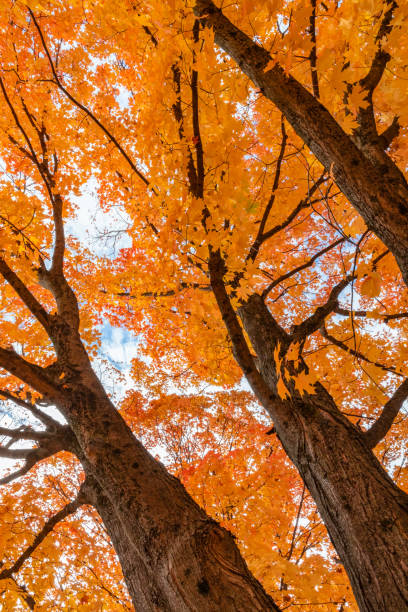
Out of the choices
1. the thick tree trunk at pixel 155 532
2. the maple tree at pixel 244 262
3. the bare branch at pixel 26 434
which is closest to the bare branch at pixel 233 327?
the maple tree at pixel 244 262

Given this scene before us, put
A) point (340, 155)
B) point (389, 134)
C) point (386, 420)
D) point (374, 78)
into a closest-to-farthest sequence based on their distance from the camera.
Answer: point (340, 155), point (374, 78), point (389, 134), point (386, 420)

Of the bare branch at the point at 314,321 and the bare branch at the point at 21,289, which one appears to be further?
the bare branch at the point at 21,289

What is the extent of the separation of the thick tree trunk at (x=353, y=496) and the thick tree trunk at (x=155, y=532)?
1.94ft

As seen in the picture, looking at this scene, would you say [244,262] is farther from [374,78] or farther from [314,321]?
[374,78]

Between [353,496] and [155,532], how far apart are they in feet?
3.58

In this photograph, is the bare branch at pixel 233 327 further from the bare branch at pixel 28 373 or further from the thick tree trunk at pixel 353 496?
the bare branch at pixel 28 373

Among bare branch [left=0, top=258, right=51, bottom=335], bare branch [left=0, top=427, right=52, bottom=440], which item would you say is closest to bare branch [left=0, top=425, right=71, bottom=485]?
bare branch [left=0, top=427, right=52, bottom=440]

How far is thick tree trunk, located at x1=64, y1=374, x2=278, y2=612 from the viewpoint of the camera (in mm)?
1371

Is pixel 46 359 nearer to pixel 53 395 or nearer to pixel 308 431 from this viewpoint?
pixel 53 395

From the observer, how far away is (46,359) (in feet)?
18.0

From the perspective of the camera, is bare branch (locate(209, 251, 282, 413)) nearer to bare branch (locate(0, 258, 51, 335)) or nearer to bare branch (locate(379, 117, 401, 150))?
bare branch (locate(379, 117, 401, 150))

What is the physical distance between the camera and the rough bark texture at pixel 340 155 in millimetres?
1362

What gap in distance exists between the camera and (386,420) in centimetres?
222

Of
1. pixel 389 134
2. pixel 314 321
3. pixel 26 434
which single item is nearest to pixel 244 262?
pixel 314 321
